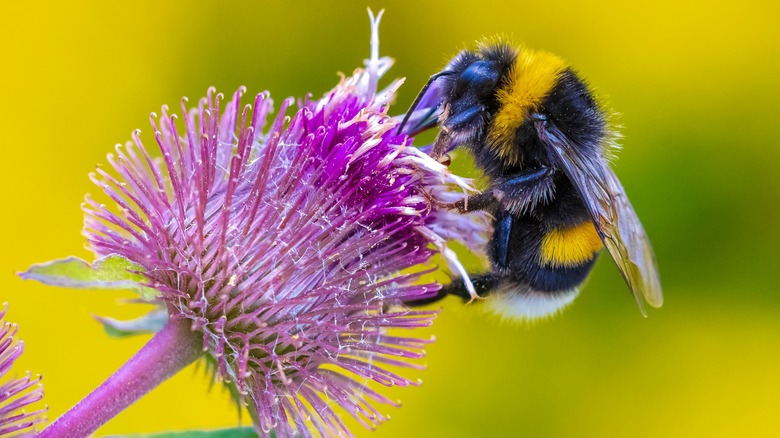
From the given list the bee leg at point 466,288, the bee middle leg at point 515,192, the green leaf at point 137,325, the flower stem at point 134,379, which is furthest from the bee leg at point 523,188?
the green leaf at point 137,325

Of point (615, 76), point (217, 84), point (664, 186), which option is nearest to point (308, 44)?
point (217, 84)

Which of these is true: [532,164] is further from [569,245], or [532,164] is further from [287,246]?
[287,246]

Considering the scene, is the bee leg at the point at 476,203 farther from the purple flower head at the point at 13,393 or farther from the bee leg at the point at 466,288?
the purple flower head at the point at 13,393

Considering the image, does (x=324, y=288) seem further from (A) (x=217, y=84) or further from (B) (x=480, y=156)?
(A) (x=217, y=84)

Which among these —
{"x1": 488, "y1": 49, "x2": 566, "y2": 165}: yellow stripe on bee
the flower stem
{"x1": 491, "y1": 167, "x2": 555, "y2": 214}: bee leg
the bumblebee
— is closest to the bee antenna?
the bumblebee

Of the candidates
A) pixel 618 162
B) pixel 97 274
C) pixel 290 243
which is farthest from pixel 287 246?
pixel 618 162

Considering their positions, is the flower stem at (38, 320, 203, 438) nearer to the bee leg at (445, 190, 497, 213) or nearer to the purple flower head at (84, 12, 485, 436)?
the purple flower head at (84, 12, 485, 436)

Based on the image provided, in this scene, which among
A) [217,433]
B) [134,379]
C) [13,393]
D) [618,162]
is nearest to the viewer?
[13,393]
